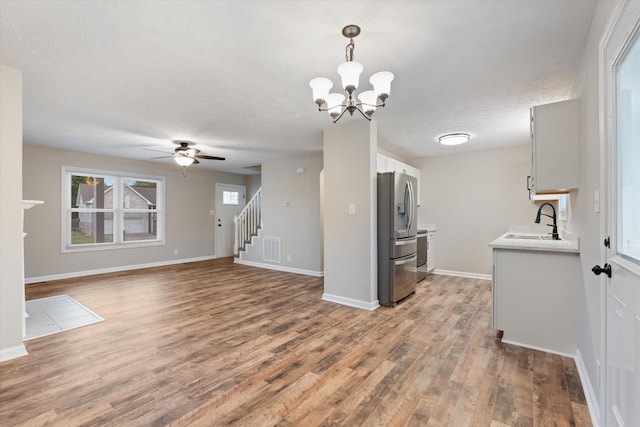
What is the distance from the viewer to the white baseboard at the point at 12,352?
7.83ft

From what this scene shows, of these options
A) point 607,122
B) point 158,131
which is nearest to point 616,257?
point 607,122

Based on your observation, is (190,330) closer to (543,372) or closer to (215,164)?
(543,372)

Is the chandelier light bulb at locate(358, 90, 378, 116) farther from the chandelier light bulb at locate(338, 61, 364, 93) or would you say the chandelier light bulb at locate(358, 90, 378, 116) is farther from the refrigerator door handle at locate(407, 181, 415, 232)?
the refrigerator door handle at locate(407, 181, 415, 232)

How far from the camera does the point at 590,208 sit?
1942 millimetres

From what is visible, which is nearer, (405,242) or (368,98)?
(368,98)

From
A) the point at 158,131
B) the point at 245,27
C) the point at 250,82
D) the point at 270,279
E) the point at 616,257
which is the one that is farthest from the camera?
the point at 270,279

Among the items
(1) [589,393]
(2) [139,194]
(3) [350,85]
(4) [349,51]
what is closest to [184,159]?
(2) [139,194]

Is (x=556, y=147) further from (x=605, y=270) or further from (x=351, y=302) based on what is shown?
(x=351, y=302)

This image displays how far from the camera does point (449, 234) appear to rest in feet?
19.0

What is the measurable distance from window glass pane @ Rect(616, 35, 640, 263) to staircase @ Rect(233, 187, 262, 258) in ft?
20.6

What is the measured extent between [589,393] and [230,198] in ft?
26.3

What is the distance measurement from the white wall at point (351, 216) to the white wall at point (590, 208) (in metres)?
2.00

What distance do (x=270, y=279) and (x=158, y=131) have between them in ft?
10.1

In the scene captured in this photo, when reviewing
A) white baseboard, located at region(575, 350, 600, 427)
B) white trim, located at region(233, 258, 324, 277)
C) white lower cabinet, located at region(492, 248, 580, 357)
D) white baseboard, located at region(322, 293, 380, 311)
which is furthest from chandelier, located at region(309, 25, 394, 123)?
white trim, located at region(233, 258, 324, 277)
